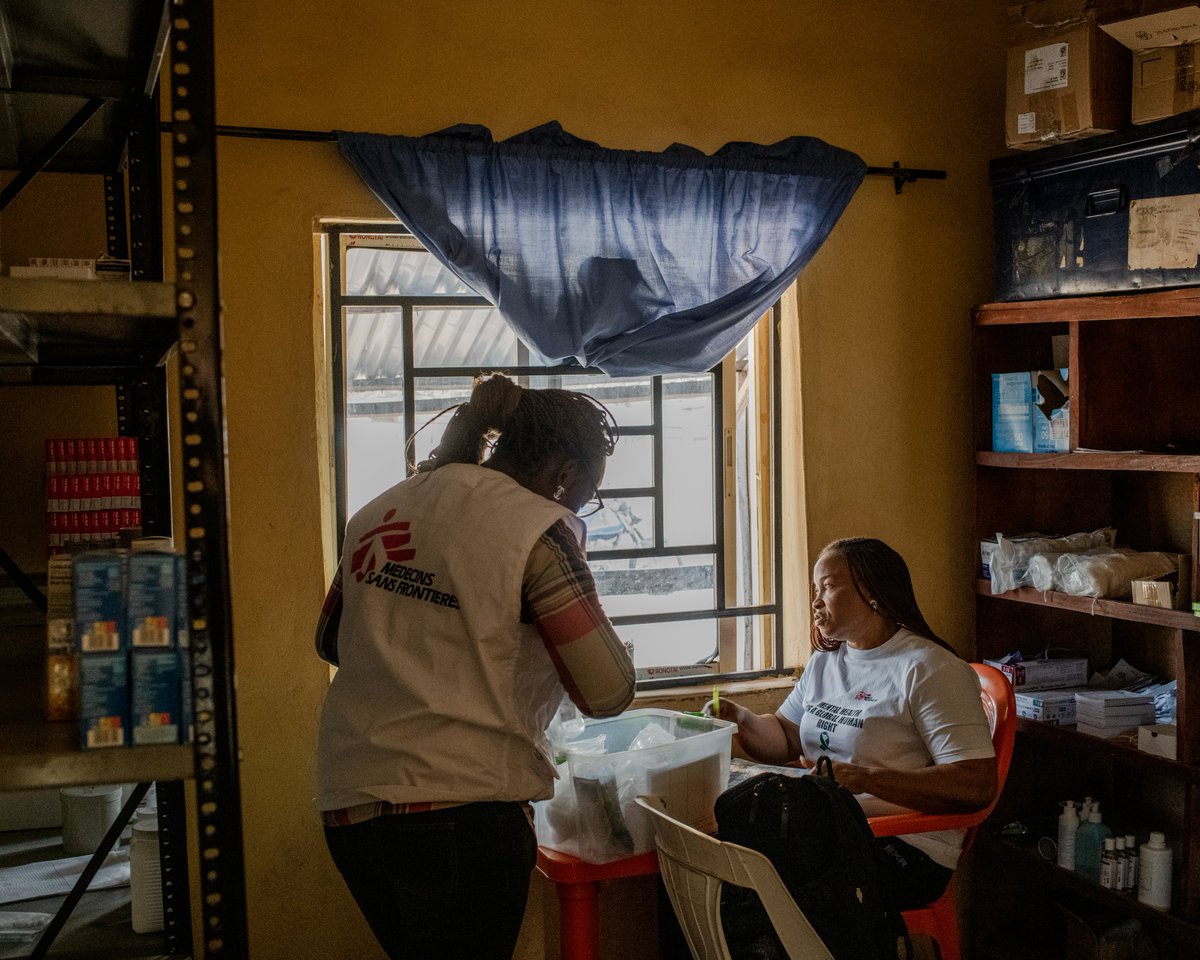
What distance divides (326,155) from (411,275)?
40 centimetres

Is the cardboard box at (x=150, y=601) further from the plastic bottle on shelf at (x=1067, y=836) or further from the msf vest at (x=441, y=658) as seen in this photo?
the plastic bottle on shelf at (x=1067, y=836)

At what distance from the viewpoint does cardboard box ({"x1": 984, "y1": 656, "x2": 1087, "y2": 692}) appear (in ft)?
11.0

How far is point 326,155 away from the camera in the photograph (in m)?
2.92

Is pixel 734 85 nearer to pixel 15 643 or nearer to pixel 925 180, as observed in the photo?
pixel 925 180

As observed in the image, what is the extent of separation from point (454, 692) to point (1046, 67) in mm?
2291

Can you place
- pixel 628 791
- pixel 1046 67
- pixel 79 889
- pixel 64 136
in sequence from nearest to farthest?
pixel 79 889 < pixel 64 136 < pixel 628 791 < pixel 1046 67

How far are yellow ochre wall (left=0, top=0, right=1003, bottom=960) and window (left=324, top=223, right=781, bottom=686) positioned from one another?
133 millimetres

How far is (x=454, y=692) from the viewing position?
191 centimetres

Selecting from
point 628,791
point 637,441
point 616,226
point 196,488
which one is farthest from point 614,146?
point 196,488

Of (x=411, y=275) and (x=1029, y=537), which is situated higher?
(x=411, y=275)

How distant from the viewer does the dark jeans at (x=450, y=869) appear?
1.93 meters

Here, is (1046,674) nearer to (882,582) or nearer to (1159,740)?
(1159,740)

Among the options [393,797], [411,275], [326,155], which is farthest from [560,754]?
[326,155]

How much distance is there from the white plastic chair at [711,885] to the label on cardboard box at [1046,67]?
6.87 feet
